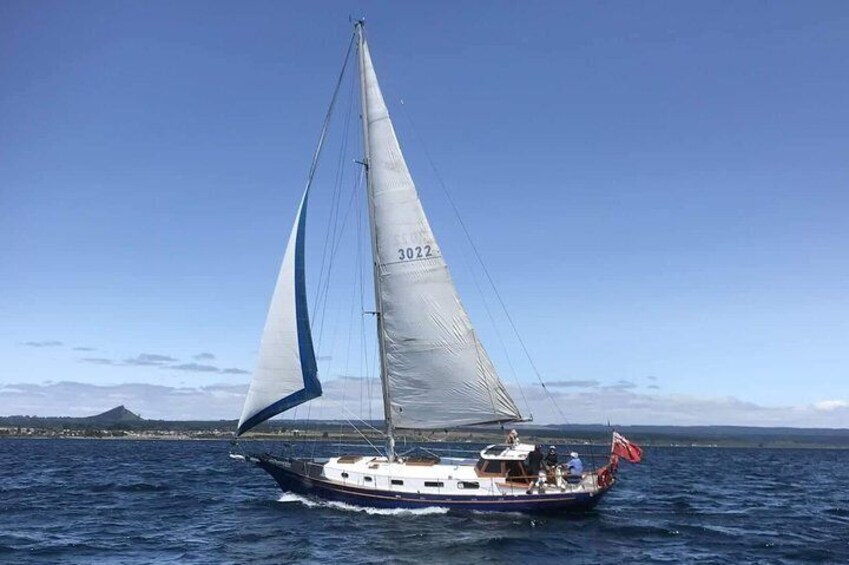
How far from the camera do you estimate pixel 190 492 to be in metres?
41.0

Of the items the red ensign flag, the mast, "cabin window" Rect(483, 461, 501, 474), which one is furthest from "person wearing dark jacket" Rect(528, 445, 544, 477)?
the mast

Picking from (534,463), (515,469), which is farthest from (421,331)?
(534,463)

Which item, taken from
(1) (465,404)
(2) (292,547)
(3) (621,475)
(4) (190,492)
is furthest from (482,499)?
(3) (621,475)

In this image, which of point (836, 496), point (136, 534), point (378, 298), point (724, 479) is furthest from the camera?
point (724, 479)

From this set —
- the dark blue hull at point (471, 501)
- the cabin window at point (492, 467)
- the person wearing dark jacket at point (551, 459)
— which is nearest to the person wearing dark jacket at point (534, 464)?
the person wearing dark jacket at point (551, 459)

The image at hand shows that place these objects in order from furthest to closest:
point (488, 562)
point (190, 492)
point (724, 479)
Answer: point (724, 479)
point (190, 492)
point (488, 562)

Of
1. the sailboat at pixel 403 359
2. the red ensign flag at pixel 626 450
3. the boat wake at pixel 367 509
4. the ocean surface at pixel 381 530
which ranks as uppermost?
the sailboat at pixel 403 359

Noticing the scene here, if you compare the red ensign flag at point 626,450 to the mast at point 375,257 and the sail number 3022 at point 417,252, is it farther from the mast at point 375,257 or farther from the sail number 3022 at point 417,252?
the sail number 3022 at point 417,252

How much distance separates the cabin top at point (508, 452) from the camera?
→ 2952 cm

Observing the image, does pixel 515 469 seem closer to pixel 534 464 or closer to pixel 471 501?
pixel 534 464

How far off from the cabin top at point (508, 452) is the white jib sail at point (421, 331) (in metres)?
1.30

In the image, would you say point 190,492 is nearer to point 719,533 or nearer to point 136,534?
point 136,534

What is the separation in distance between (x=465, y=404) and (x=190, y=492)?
2029 cm

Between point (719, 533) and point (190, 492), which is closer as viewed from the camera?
point (719, 533)
